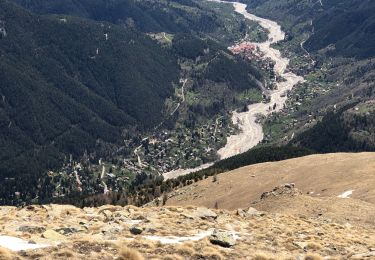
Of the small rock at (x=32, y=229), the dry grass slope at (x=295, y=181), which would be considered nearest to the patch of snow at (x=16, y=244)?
the small rock at (x=32, y=229)

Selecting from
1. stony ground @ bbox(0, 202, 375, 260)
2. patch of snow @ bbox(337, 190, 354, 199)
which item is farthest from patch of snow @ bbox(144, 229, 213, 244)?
patch of snow @ bbox(337, 190, 354, 199)

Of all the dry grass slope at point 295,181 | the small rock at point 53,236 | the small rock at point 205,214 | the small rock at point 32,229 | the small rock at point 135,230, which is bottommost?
the dry grass slope at point 295,181

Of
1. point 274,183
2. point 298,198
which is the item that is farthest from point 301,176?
point 298,198

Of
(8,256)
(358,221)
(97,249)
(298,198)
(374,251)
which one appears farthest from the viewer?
(298,198)

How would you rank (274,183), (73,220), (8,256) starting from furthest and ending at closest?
1. (274,183)
2. (73,220)
3. (8,256)

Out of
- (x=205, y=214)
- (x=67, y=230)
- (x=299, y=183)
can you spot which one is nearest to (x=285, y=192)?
(x=299, y=183)

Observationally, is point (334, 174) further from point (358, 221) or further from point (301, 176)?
point (358, 221)

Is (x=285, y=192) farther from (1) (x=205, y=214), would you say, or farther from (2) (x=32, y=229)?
(2) (x=32, y=229)

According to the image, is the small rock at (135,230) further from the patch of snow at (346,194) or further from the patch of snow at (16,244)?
the patch of snow at (346,194)
